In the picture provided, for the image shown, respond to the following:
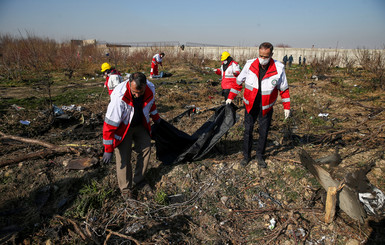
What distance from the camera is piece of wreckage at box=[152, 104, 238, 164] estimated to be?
10.6 ft

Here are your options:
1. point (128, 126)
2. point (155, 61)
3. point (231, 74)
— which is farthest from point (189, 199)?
point (155, 61)

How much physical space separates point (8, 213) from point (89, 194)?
0.88 metres

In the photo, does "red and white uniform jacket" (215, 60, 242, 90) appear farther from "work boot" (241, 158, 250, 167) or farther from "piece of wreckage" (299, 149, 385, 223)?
"piece of wreckage" (299, 149, 385, 223)

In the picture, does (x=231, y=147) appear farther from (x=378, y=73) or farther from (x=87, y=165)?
(x=378, y=73)

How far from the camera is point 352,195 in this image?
2168 millimetres

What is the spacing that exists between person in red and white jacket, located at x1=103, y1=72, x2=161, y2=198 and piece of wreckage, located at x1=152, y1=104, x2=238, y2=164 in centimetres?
31

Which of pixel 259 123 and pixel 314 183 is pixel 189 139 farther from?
pixel 314 183

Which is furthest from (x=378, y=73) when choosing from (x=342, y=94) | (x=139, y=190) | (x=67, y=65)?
(x=67, y=65)

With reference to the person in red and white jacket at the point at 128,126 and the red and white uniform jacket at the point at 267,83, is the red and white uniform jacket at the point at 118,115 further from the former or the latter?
the red and white uniform jacket at the point at 267,83

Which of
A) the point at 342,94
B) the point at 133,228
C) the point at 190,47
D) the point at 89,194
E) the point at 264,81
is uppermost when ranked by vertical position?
the point at 190,47

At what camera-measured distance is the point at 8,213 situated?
249 centimetres

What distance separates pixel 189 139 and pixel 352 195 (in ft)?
6.87

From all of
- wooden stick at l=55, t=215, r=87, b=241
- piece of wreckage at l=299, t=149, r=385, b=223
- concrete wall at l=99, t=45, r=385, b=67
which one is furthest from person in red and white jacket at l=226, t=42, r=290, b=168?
concrete wall at l=99, t=45, r=385, b=67

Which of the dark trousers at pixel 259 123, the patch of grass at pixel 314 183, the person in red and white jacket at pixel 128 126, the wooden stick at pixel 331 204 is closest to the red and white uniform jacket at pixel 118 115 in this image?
the person in red and white jacket at pixel 128 126
